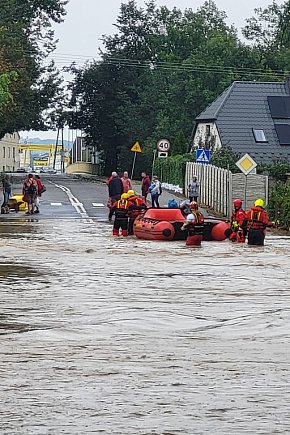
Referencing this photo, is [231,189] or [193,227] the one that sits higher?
[231,189]

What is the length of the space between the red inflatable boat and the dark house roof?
30544 mm

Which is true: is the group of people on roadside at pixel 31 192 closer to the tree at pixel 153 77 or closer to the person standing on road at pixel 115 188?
the person standing on road at pixel 115 188

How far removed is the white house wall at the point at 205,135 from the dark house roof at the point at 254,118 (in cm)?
42

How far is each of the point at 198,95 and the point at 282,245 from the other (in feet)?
168

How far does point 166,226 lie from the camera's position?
3300 centimetres

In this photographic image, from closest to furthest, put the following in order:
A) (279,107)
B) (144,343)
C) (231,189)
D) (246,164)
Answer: (144,343)
(246,164)
(231,189)
(279,107)

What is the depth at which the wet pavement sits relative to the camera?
9742 millimetres

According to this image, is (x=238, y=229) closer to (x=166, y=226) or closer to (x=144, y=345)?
(x=166, y=226)

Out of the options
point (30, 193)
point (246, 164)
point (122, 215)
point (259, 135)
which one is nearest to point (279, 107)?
point (259, 135)

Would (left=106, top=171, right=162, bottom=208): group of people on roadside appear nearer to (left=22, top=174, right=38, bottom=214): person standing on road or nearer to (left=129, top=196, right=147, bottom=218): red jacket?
(left=22, top=174, right=38, bottom=214): person standing on road

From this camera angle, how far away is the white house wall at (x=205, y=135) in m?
68.0

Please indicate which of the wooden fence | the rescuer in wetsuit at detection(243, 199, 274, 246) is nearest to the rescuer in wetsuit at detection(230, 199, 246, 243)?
the rescuer in wetsuit at detection(243, 199, 274, 246)

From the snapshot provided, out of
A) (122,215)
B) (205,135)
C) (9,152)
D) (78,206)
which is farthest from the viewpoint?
(9,152)

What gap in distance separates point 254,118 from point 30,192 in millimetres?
26207
